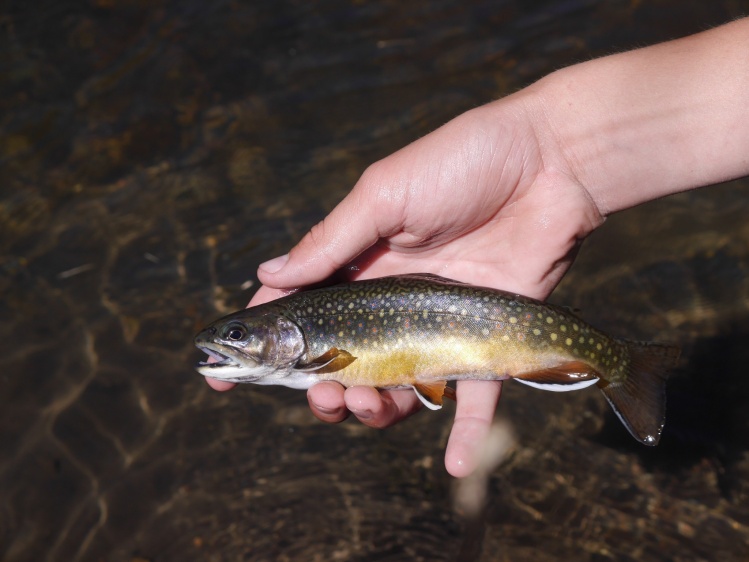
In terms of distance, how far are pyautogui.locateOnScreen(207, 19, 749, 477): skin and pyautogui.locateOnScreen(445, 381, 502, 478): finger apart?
0.04 feet

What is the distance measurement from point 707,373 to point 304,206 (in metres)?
4.81

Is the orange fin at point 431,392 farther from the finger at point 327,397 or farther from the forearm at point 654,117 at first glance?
the forearm at point 654,117

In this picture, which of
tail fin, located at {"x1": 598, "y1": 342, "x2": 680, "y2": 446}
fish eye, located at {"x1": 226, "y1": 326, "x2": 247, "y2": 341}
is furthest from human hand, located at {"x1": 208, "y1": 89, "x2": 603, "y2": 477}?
tail fin, located at {"x1": 598, "y1": 342, "x2": 680, "y2": 446}

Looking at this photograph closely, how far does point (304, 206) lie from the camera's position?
8.52 m

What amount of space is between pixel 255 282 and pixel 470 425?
12.8 feet

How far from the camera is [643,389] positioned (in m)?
4.74

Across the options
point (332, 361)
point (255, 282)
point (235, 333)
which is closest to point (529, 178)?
point (332, 361)

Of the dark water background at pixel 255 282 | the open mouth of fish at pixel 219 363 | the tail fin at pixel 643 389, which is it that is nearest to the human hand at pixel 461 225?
the open mouth of fish at pixel 219 363

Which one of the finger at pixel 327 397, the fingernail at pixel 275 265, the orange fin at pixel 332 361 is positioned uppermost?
the fingernail at pixel 275 265

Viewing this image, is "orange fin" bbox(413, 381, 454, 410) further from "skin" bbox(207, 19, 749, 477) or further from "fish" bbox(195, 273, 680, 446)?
"skin" bbox(207, 19, 749, 477)

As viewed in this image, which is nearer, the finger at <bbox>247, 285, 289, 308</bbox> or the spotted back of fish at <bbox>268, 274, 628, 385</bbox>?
the spotted back of fish at <bbox>268, 274, 628, 385</bbox>

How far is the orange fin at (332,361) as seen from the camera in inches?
191

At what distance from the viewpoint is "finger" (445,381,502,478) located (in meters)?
4.52

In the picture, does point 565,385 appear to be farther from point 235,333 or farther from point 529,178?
point 235,333
